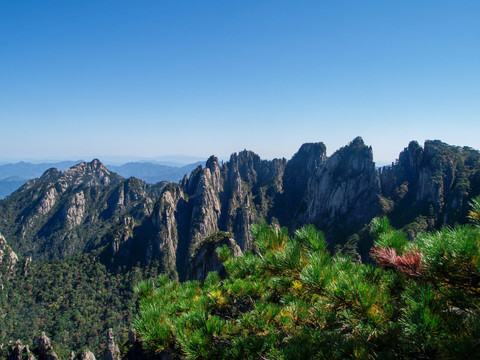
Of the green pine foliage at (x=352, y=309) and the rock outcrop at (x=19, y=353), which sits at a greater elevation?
the green pine foliage at (x=352, y=309)

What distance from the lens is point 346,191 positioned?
83.7 meters

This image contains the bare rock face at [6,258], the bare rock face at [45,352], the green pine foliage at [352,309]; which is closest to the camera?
the green pine foliage at [352,309]

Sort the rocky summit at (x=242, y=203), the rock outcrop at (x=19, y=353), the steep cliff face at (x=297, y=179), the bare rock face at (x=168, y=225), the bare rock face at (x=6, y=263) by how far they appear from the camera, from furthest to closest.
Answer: the steep cliff face at (x=297, y=179), the bare rock face at (x=168, y=225), the bare rock face at (x=6, y=263), the rocky summit at (x=242, y=203), the rock outcrop at (x=19, y=353)

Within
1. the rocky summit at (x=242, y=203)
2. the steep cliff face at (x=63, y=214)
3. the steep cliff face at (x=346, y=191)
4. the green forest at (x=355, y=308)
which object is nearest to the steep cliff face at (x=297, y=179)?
the rocky summit at (x=242, y=203)

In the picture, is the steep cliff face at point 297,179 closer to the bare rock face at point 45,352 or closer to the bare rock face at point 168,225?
the bare rock face at point 168,225

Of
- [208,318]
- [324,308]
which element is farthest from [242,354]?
[324,308]

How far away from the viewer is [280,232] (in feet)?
14.3

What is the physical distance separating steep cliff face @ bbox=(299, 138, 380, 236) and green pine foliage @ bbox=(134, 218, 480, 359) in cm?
8061

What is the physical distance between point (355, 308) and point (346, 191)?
8897 centimetres

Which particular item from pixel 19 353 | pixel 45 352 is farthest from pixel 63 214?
pixel 19 353

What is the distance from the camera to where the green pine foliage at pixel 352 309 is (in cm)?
207

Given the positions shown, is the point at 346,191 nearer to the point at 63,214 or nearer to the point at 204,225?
the point at 204,225

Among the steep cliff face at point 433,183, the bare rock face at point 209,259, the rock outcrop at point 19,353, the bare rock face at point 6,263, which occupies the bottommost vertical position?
the bare rock face at point 6,263

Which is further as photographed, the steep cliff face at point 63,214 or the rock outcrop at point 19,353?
the steep cliff face at point 63,214
